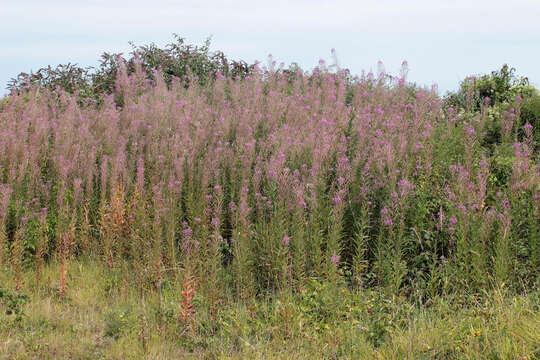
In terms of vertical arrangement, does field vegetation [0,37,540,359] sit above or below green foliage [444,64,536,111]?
below

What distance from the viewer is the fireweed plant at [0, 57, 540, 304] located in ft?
16.2

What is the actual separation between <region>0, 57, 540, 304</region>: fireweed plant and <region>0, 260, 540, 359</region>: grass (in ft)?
0.77

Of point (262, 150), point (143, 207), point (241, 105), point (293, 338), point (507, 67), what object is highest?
point (507, 67)

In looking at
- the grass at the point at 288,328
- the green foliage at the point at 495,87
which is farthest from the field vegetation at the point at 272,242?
the green foliage at the point at 495,87

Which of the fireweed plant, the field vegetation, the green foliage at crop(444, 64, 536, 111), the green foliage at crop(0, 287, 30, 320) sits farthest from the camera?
the green foliage at crop(444, 64, 536, 111)

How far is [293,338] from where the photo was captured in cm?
427

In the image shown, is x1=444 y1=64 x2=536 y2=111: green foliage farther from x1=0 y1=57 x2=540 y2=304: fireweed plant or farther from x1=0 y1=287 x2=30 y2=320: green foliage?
x1=0 y1=287 x2=30 y2=320: green foliage

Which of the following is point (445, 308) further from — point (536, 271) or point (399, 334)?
point (536, 271)

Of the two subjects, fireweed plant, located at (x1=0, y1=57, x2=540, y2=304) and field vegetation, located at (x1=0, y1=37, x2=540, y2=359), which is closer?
field vegetation, located at (x1=0, y1=37, x2=540, y2=359)

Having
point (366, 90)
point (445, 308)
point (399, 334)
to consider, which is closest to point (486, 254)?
point (445, 308)

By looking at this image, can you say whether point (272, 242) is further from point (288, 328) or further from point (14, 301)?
point (14, 301)

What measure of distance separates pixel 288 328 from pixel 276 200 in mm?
1483

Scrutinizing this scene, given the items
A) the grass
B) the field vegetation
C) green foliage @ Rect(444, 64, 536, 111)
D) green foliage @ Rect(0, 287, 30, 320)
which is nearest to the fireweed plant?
the field vegetation

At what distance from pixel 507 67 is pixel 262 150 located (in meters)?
8.04
